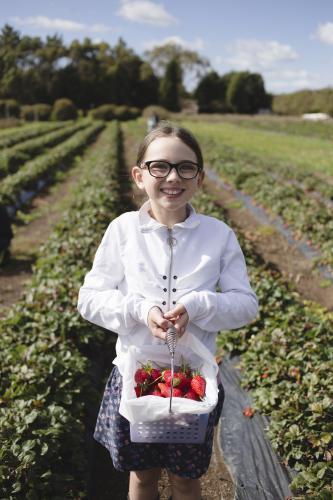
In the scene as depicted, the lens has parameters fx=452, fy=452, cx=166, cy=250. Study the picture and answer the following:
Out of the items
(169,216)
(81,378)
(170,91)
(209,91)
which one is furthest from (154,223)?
Result: (209,91)

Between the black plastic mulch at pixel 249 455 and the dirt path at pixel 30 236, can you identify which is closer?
the black plastic mulch at pixel 249 455

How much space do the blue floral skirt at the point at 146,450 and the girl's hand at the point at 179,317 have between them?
0.49 metres

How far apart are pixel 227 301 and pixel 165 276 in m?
0.30

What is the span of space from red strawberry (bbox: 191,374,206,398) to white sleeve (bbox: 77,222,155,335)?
0.31m

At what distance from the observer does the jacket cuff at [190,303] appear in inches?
73.0

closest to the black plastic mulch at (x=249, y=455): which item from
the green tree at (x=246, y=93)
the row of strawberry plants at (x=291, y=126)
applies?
the row of strawberry plants at (x=291, y=126)

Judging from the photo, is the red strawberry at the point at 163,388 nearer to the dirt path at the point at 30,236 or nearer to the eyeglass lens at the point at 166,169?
the eyeglass lens at the point at 166,169

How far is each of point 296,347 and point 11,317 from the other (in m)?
2.66

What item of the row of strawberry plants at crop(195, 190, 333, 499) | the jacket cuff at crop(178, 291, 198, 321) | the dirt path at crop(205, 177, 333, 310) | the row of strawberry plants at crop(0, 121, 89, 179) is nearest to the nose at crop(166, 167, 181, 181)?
the jacket cuff at crop(178, 291, 198, 321)

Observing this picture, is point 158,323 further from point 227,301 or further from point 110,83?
point 110,83

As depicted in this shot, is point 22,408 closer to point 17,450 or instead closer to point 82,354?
point 17,450

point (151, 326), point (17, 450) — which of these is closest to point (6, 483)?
point (17, 450)

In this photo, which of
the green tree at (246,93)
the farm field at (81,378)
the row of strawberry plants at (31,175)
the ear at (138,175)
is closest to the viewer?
the ear at (138,175)

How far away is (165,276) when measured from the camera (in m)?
2.02
